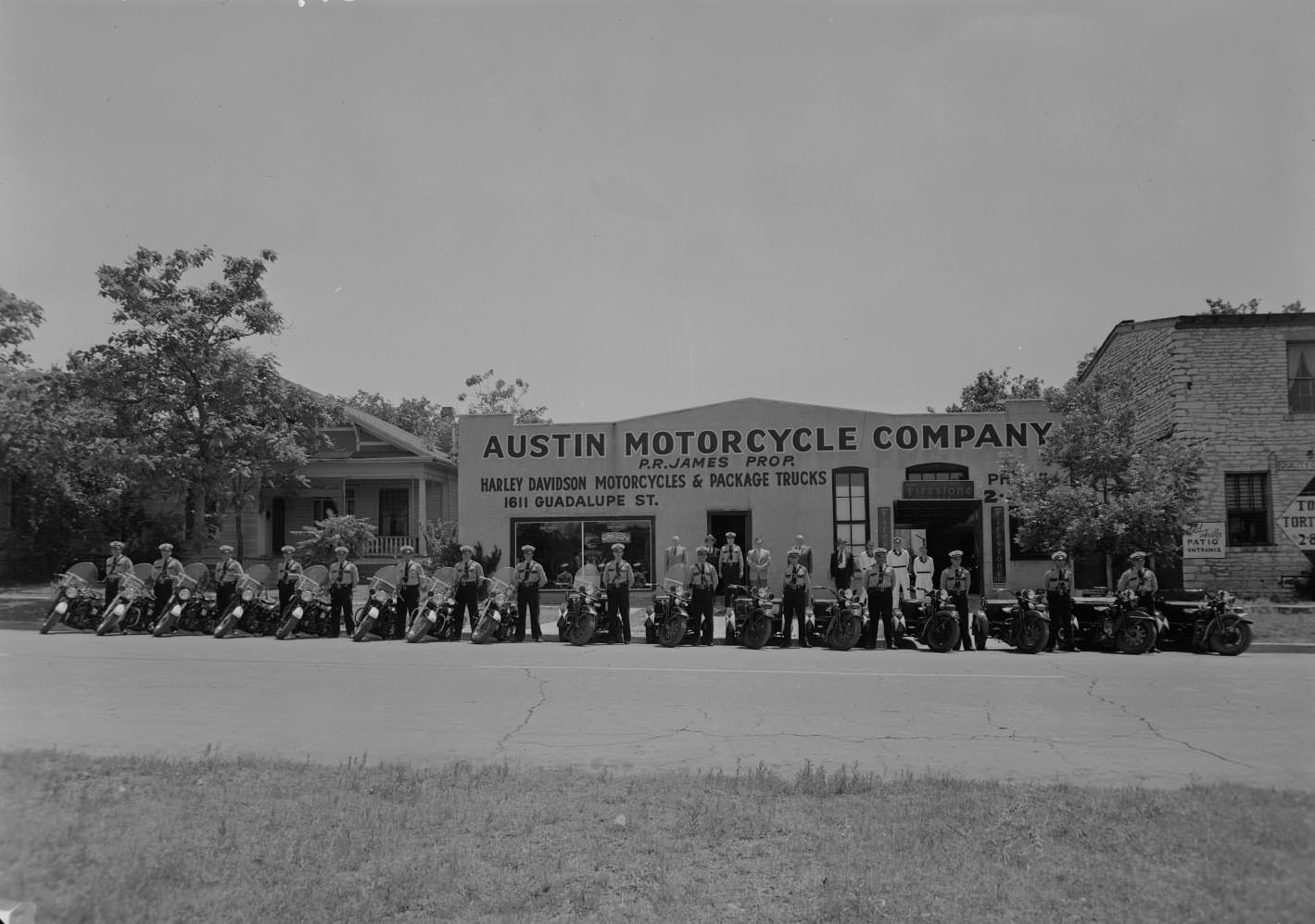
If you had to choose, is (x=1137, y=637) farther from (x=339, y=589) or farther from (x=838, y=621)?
(x=339, y=589)

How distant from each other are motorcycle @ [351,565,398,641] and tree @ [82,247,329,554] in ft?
28.0

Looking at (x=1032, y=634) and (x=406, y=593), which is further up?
(x=406, y=593)

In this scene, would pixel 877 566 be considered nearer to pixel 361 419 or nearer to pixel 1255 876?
pixel 1255 876

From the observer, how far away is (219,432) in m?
23.9

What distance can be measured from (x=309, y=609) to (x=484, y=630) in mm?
3493

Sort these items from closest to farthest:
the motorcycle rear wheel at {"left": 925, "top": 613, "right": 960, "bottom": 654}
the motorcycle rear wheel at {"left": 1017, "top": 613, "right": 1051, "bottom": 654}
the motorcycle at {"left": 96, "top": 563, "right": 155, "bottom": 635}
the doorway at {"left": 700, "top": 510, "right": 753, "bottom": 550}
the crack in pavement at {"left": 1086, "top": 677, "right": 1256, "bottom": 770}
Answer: the crack in pavement at {"left": 1086, "top": 677, "right": 1256, "bottom": 770}
the motorcycle rear wheel at {"left": 1017, "top": 613, "right": 1051, "bottom": 654}
the motorcycle rear wheel at {"left": 925, "top": 613, "right": 960, "bottom": 654}
the motorcycle at {"left": 96, "top": 563, "right": 155, "bottom": 635}
the doorway at {"left": 700, "top": 510, "right": 753, "bottom": 550}

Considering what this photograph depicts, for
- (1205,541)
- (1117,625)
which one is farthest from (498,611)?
(1205,541)

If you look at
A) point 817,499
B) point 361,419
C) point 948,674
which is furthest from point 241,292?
point 948,674

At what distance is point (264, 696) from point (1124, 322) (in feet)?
74.0

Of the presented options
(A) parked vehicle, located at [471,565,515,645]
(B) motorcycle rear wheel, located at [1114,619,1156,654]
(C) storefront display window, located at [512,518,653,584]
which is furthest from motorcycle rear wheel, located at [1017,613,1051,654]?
(C) storefront display window, located at [512,518,653,584]

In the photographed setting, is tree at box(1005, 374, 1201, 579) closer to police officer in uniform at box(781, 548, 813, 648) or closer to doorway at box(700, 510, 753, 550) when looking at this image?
police officer in uniform at box(781, 548, 813, 648)

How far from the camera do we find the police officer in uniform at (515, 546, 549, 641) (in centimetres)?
1727

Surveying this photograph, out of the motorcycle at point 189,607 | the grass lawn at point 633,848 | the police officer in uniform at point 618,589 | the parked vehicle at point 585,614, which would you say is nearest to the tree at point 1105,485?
the police officer in uniform at point 618,589

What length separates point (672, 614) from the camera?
16359 mm
